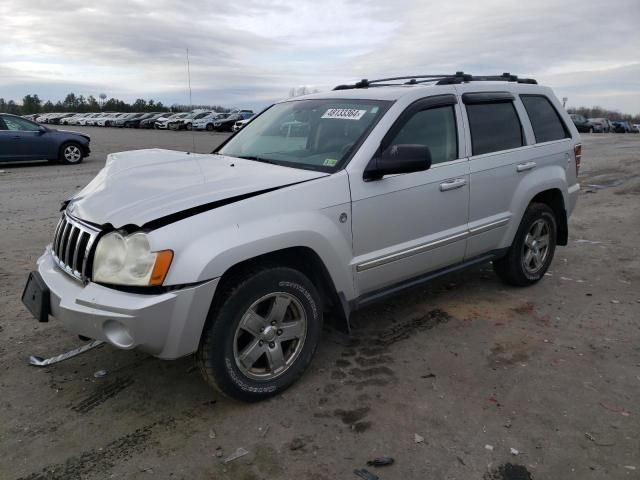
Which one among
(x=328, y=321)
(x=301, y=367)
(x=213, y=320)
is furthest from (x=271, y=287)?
(x=328, y=321)

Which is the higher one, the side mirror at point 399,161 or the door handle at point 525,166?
A: the side mirror at point 399,161

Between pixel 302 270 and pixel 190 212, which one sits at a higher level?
pixel 190 212

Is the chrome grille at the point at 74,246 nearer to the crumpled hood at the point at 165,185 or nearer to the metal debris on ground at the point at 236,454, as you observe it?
the crumpled hood at the point at 165,185

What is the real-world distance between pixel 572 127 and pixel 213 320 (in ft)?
14.2

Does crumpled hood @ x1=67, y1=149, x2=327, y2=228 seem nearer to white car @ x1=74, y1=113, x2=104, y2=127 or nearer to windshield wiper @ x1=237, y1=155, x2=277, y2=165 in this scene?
windshield wiper @ x1=237, y1=155, x2=277, y2=165

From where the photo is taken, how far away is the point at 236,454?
2.76 m

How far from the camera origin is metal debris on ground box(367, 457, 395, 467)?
8.77 feet

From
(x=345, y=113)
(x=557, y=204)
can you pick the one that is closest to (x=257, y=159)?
(x=345, y=113)

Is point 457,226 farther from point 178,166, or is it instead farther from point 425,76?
point 178,166

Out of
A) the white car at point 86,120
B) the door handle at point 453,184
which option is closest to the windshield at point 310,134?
the door handle at point 453,184

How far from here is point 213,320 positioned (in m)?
2.89

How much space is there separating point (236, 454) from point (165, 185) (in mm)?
1585

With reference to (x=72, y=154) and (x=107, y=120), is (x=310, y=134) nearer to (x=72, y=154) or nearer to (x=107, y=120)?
(x=72, y=154)

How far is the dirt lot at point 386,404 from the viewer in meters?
2.69
